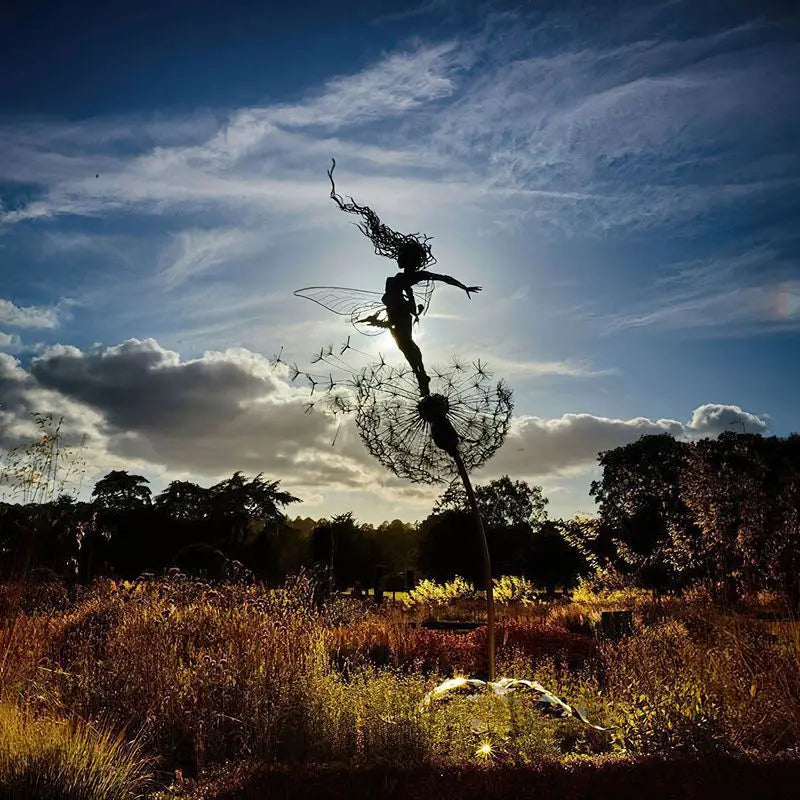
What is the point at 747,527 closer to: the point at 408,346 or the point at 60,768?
the point at 408,346

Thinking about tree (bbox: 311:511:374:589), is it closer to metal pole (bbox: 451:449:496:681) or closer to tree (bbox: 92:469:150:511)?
tree (bbox: 92:469:150:511)

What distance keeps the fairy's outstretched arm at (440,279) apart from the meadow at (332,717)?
362 centimetres

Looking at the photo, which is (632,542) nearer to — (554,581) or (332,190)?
(554,581)

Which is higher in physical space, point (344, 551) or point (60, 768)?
point (344, 551)

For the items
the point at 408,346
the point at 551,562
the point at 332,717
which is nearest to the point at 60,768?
the point at 332,717

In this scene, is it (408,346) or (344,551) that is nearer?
(408,346)

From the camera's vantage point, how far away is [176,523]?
32062 mm

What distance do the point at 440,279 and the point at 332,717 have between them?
13.9 ft

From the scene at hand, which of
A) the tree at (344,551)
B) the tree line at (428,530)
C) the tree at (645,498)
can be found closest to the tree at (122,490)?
the tree line at (428,530)

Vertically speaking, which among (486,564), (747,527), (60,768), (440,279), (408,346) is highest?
(440,279)

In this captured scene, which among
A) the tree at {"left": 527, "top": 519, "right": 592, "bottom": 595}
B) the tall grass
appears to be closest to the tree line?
the tree at {"left": 527, "top": 519, "right": 592, "bottom": 595}

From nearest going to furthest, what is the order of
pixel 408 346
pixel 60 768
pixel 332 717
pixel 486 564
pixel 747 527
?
pixel 60 768, pixel 332 717, pixel 486 564, pixel 747 527, pixel 408 346

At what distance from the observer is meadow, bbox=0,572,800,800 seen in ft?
11.6

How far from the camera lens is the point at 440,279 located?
7340 millimetres
